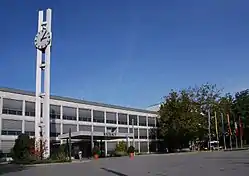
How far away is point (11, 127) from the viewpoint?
53844mm

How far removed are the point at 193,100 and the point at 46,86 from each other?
137ft

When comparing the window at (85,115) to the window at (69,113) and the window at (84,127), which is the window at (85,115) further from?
the window at (69,113)

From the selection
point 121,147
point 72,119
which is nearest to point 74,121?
point 72,119

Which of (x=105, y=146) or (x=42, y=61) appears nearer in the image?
A: (x=42, y=61)

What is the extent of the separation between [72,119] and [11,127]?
14.2 m

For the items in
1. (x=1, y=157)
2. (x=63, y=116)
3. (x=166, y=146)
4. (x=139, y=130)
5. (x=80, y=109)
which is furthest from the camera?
(x=166, y=146)

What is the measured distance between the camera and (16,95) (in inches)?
2205

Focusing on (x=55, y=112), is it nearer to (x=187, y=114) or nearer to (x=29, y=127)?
(x=29, y=127)

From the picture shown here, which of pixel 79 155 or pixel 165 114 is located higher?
pixel 165 114

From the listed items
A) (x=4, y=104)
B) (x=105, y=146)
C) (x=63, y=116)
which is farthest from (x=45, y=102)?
(x=105, y=146)

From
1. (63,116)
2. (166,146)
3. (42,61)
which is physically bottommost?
(166,146)

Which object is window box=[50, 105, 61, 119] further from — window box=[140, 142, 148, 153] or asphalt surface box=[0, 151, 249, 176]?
asphalt surface box=[0, 151, 249, 176]

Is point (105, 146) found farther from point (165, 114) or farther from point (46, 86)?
point (46, 86)

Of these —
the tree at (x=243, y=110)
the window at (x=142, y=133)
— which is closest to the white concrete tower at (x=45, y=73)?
the window at (x=142, y=133)
